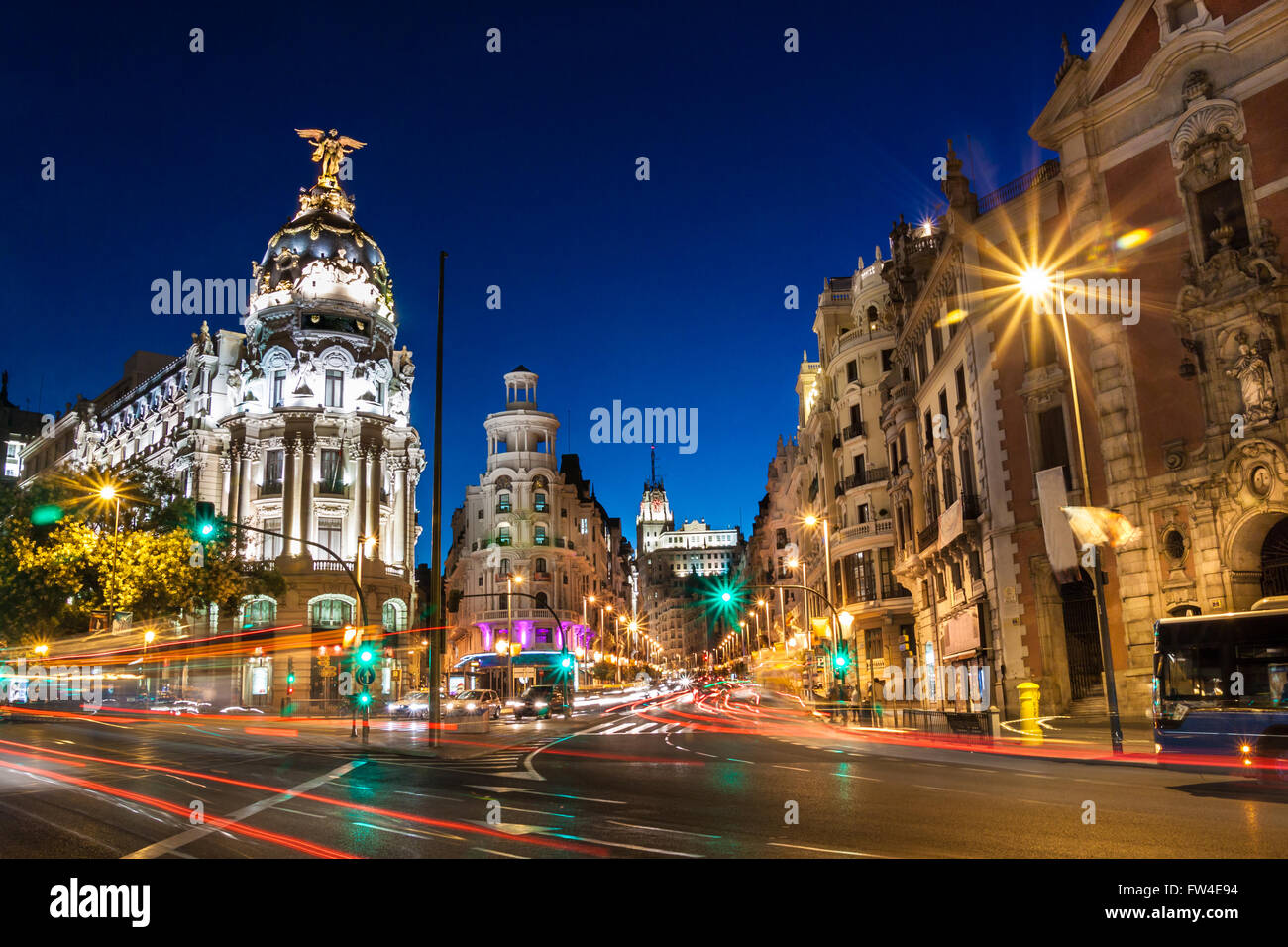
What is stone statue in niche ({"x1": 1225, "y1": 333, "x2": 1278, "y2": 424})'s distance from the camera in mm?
23906

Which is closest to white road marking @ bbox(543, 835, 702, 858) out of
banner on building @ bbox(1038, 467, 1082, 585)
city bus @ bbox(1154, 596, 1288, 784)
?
city bus @ bbox(1154, 596, 1288, 784)

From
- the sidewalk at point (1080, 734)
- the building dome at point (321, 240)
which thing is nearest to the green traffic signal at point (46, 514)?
the building dome at point (321, 240)

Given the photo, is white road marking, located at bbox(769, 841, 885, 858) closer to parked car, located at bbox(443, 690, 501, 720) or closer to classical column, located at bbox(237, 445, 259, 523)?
parked car, located at bbox(443, 690, 501, 720)

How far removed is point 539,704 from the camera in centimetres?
4922

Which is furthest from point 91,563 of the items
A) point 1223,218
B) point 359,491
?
point 1223,218

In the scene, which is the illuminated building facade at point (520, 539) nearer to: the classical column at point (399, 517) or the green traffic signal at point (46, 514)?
the classical column at point (399, 517)

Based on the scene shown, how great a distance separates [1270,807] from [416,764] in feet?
51.0

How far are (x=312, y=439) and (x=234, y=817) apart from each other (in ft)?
188

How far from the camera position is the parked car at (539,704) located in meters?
48.7

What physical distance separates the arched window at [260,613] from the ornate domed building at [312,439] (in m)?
0.09

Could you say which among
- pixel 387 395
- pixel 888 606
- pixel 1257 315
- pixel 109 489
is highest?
pixel 387 395
